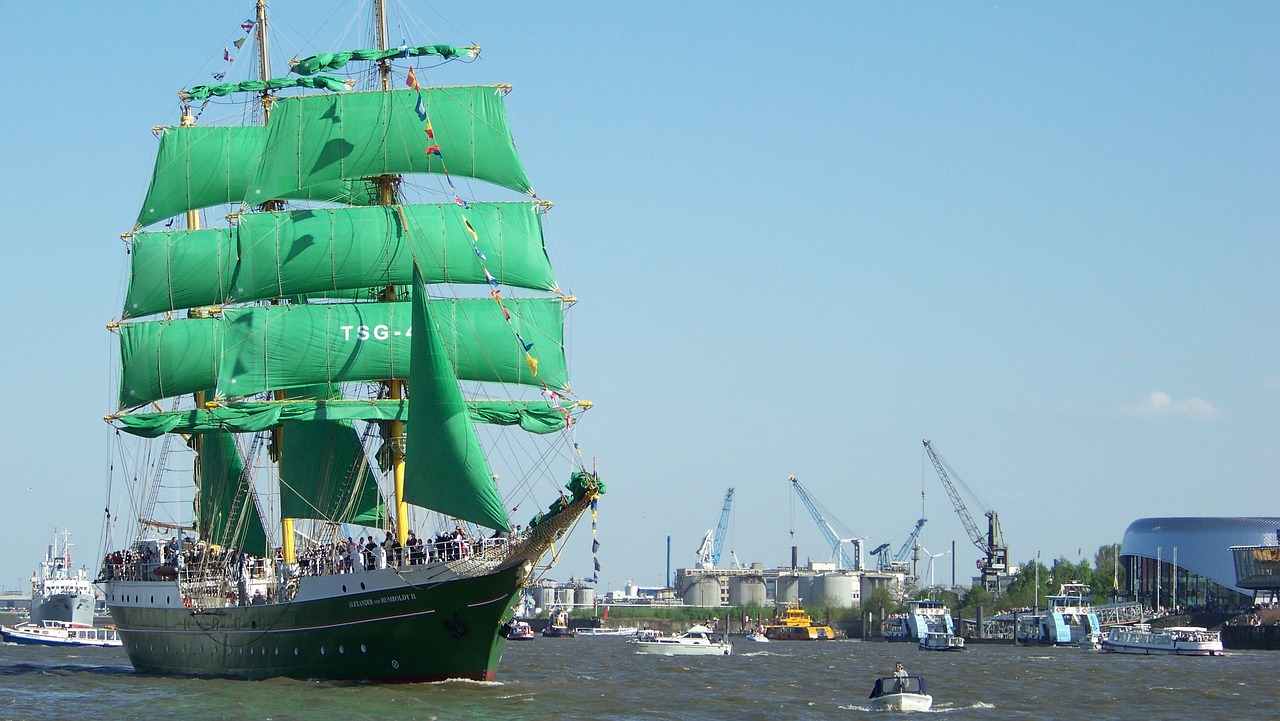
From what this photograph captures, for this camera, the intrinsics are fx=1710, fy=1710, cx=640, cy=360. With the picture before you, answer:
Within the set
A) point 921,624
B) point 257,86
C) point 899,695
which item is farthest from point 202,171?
point 921,624

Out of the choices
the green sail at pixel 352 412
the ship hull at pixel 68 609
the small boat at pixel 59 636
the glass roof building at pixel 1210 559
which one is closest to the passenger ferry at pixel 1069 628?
the glass roof building at pixel 1210 559

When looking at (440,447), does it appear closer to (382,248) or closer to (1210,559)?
(382,248)

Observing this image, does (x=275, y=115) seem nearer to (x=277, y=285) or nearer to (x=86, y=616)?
(x=277, y=285)

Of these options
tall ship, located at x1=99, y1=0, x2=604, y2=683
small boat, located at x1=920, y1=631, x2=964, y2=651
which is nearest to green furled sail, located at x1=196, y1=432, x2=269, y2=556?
tall ship, located at x1=99, y1=0, x2=604, y2=683

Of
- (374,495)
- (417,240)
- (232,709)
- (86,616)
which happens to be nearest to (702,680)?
(374,495)

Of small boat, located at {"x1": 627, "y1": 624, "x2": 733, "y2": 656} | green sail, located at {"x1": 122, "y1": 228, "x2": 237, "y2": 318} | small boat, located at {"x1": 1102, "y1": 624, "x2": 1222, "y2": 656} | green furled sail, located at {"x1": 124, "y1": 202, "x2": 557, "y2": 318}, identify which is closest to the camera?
green furled sail, located at {"x1": 124, "y1": 202, "x2": 557, "y2": 318}

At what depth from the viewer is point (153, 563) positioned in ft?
278

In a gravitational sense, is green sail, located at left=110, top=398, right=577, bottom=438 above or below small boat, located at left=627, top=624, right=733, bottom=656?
above

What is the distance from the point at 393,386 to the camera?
7919 centimetres

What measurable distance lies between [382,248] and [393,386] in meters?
6.51

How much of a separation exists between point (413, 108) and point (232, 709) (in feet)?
112

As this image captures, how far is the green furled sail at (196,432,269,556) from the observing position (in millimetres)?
83375

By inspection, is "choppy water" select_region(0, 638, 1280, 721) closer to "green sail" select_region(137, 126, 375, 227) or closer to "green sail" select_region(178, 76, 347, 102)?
"green sail" select_region(137, 126, 375, 227)

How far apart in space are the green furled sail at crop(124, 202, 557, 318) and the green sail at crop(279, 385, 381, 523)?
19.0 feet
